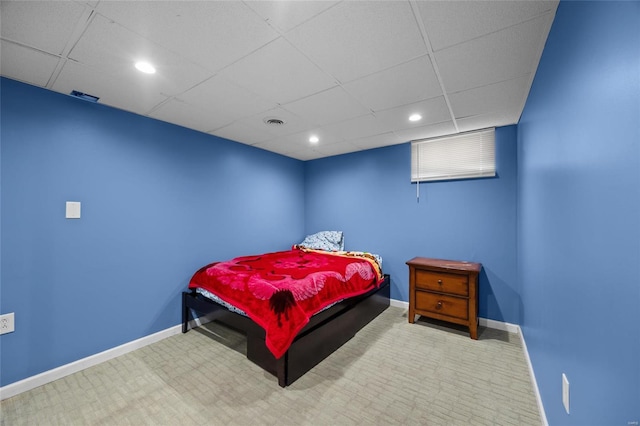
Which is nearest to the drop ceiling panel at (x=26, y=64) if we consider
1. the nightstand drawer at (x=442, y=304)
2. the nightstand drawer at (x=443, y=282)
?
the nightstand drawer at (x=443, y=282)

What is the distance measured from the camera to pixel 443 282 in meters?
2.86

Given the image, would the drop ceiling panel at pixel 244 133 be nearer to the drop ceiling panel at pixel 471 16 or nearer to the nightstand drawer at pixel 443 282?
the drop ceiling panel at pixel 471 16

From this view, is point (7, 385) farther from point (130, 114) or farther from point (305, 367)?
point (130, 114)

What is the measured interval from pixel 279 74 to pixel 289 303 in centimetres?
174

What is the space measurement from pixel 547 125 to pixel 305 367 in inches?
93.5

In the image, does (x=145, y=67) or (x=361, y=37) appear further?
(x=145, y=67)

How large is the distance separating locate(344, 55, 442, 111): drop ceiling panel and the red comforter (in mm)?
1705

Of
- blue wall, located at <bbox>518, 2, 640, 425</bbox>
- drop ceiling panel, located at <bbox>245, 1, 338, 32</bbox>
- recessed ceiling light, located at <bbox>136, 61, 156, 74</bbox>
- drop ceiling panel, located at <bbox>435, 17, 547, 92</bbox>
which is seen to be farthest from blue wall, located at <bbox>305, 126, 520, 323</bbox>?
recessed ceiling light, located at <bbox>136, 61, 156, 74</bbox>

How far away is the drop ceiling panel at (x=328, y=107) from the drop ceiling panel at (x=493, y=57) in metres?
0.77

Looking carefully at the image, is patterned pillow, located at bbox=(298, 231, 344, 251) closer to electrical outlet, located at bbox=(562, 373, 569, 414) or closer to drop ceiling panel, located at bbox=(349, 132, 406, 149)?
drop ceiling panel, located at bbox=(349, 132, 406, 149)

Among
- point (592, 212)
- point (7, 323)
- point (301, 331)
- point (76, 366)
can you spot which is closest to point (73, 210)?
point (7, 323)

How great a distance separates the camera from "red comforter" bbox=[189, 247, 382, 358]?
1.98m

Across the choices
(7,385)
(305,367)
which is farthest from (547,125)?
(7,385)

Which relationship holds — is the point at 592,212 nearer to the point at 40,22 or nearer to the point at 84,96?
the point at 40,22
